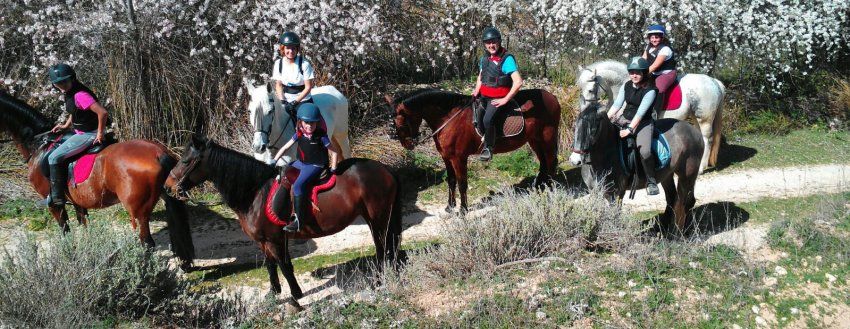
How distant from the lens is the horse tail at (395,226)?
23.9ft

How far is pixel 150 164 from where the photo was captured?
799 cm

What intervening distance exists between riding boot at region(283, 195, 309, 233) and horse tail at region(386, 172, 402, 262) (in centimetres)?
97

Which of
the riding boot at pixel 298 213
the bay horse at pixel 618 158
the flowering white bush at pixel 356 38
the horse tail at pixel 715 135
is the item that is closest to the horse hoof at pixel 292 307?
the riding boot at pixel 298 213

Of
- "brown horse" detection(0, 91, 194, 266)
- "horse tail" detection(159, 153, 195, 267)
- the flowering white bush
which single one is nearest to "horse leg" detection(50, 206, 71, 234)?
"brown horse" detection(0, 91, 194, 266)

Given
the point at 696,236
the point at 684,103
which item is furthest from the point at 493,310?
the point at 684,103

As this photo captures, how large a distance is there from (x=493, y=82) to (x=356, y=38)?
428cm

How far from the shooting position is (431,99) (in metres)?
9.84

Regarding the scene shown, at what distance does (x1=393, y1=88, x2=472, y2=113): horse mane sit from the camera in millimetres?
9781

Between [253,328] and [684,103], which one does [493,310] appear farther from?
Answer: [684,103]

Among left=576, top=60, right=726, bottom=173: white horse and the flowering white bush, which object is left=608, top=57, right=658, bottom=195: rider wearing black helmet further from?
the flowering white bush

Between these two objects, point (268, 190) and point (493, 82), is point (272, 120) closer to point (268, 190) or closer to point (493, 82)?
point (268, 190)

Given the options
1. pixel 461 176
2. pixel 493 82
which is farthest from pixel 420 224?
pixel 493 82

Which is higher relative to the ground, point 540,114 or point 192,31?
point 192,31

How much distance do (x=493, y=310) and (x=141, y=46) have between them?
311 inches
